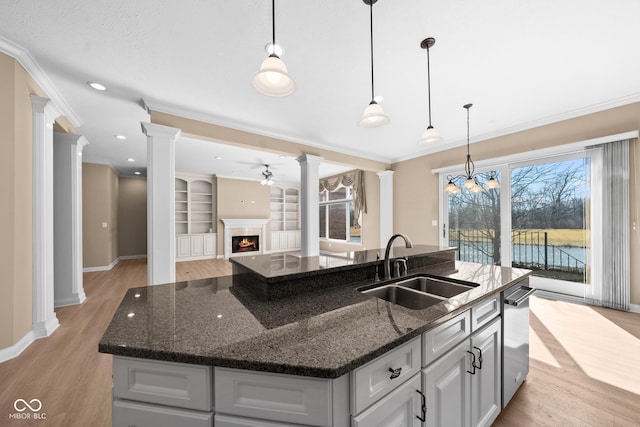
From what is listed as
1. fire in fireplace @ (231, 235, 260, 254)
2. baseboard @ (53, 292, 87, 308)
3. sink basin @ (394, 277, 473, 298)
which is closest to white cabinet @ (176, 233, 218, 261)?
fire in fireplace @ (231, 235, 260, 254)

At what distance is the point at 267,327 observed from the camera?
95cm

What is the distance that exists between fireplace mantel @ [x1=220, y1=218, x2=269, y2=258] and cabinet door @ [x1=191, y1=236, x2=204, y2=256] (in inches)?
27.1

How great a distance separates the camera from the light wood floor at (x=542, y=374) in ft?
5.15

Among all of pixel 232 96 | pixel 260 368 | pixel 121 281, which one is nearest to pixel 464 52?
pixel 232 96

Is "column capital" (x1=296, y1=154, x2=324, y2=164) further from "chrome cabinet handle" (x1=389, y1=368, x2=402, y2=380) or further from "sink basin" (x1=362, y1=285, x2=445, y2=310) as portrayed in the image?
"chrome cabinet handle" (x1=389, y1=368, x2=402, y2=380)

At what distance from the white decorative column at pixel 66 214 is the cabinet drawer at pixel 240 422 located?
3960 millimetres

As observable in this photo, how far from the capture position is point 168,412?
795 millimetres

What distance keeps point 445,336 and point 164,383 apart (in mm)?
1116

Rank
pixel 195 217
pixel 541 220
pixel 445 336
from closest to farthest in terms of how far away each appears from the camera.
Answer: pixel 445 336 → pixel 541 220 → pixel 195 217

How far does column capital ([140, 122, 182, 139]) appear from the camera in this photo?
2877 mm

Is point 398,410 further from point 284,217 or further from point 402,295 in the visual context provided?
point 284,217

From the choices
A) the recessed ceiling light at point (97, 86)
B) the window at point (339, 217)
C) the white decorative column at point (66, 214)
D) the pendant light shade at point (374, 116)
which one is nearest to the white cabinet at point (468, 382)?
the pendant light shade at point (374, 116)

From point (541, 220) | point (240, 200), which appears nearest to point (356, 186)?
point (240, 200)

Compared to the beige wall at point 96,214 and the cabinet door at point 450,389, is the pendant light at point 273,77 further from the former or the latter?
the beige wall at point 96,214
